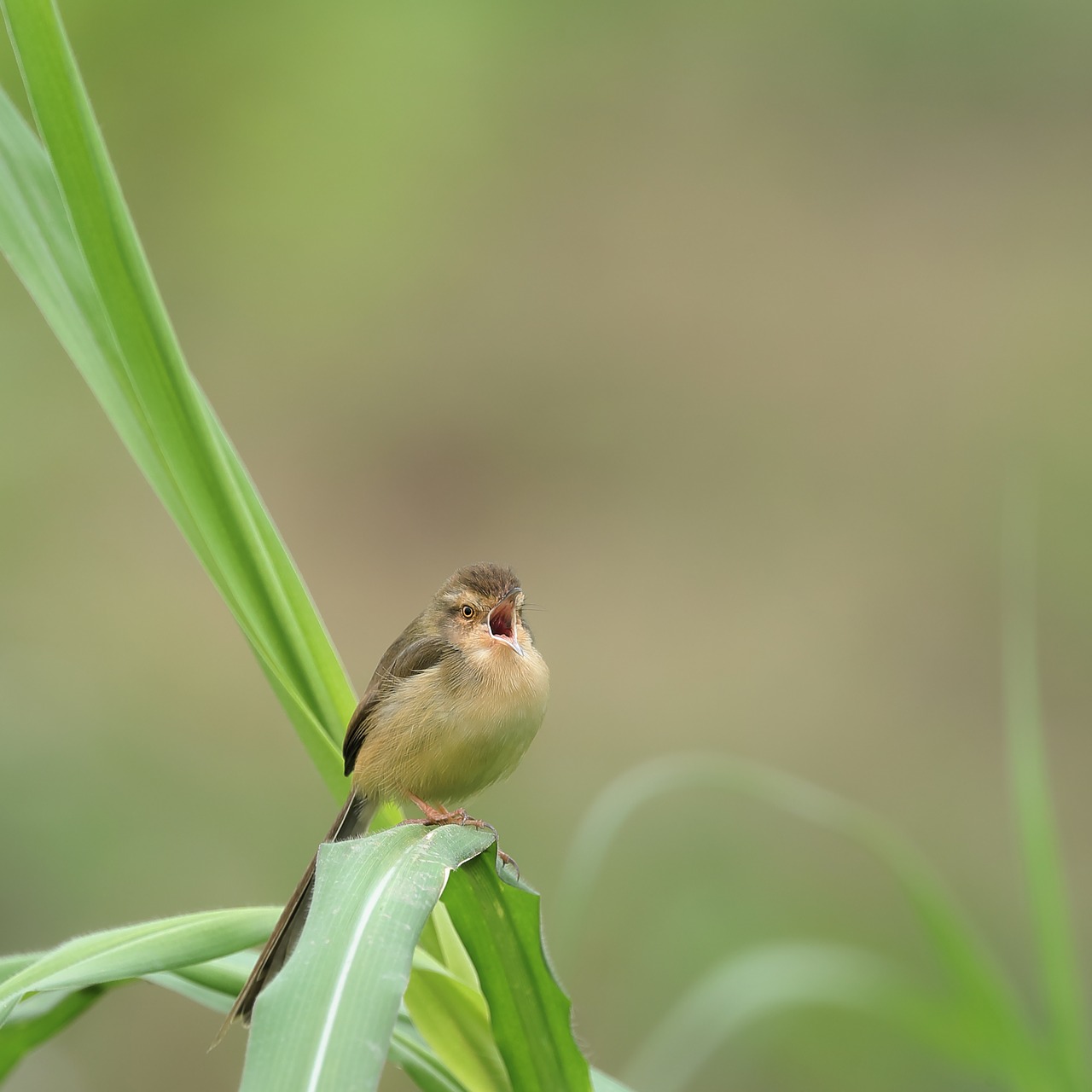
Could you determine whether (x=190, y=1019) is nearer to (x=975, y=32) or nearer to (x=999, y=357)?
(x=999, y=357)

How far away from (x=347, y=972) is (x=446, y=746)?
4.04 ft

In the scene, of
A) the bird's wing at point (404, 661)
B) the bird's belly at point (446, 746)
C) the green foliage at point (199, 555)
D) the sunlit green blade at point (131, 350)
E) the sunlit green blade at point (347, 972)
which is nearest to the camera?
the sunlit green blade at point (347, 972)

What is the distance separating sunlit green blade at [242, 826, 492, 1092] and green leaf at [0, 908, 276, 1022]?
285 millimetres

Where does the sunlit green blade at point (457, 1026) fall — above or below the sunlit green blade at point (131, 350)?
below

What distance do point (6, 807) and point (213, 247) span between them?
4.46 m

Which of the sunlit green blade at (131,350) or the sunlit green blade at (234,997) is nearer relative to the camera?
the sunlit green blade at (131,350)

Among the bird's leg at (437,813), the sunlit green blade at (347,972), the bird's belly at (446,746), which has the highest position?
the sunlit green blade at (347,972)

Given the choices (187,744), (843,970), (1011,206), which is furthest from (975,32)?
(843,970)

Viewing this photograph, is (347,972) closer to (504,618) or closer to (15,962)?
(15,962)

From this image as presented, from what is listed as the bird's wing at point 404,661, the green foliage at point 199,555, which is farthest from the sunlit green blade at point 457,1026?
the bird's wing at point 404,661

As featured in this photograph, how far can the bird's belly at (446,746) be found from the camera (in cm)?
230

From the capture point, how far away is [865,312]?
8875 mm

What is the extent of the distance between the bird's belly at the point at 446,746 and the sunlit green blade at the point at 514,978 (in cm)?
94

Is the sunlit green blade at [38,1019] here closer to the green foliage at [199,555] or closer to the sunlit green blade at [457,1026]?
the green foliage at [199,555]
